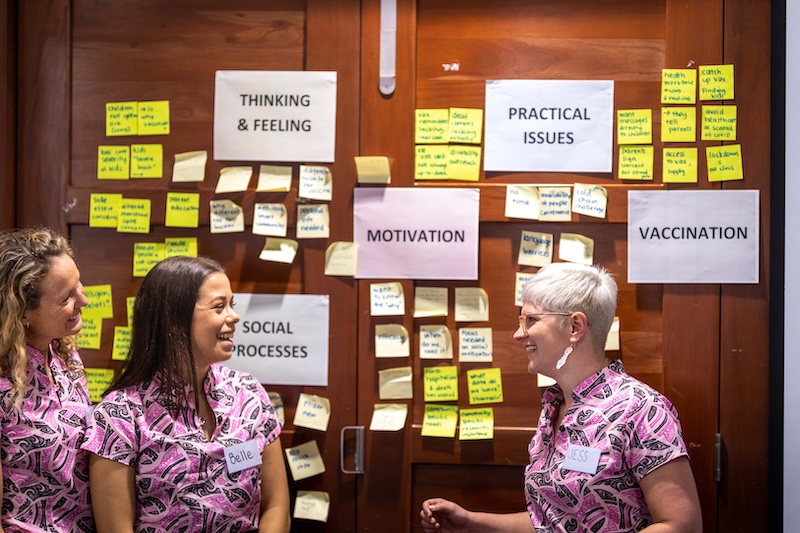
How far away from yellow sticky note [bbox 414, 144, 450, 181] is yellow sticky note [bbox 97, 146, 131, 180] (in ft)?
2.99

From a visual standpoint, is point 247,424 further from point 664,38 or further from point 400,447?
point 664,38

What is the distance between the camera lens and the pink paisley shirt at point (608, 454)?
1.86 meters

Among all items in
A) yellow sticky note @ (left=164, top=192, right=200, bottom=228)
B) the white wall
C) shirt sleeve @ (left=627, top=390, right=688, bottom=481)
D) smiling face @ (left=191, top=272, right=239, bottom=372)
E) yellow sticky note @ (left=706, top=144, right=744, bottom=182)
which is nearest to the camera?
shirt sleeve @ (left=627, top=390, right=688, bottom=481)

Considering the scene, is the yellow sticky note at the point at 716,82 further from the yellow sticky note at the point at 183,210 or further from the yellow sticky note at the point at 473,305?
the yellow sticky note at the point at 183,210

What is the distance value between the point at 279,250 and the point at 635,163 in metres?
1.11

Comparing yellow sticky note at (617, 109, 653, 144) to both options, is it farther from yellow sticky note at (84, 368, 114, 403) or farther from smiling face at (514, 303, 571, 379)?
yellow sticky note at (84, 368, 114, 403)

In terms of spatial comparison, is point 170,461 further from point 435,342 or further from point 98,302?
point 435,342

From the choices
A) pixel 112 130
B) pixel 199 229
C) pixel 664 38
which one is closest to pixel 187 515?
pixel 199 229

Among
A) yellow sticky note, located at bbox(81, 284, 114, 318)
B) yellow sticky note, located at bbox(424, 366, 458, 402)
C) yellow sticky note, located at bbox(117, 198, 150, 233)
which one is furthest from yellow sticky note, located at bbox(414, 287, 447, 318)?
yellow sticky note, located at bbox(81, 284, 114, 318)

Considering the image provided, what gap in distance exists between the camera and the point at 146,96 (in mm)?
2473

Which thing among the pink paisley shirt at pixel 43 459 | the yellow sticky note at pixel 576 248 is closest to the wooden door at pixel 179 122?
the pink paisley shirt at pixel 43 459

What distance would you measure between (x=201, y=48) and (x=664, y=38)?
1.42 metres

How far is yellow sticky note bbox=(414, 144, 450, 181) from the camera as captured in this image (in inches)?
94.0

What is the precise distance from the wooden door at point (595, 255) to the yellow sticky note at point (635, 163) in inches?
1.2
